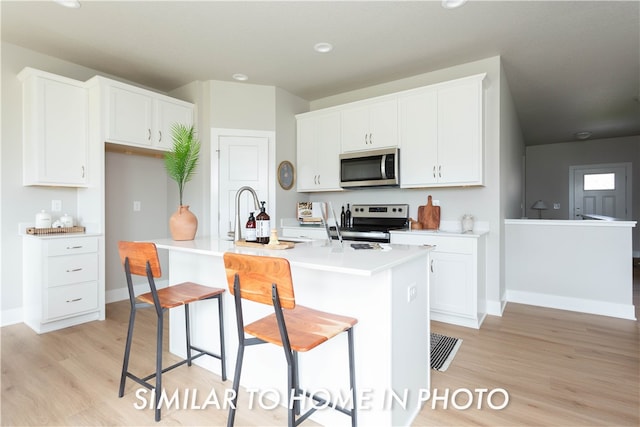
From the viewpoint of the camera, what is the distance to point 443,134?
3.42m

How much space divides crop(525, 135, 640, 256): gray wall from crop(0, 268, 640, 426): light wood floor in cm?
520

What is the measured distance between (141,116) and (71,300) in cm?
194

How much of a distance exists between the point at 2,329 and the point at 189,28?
316 cm

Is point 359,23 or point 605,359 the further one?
point 359,23

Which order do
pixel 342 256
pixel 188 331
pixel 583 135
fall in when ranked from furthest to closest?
1. pixel 583 135
2. pixel 188 331
3. pixel 342 256

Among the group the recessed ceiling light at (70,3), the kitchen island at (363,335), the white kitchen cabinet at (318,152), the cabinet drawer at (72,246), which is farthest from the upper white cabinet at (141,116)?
the kitchen island at (363,335)

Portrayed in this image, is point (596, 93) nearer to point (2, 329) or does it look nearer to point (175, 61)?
point (175, 61)

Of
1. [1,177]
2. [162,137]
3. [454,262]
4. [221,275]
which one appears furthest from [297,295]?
[1,177]

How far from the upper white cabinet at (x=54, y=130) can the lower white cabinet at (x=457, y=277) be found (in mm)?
3400

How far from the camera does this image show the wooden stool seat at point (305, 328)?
1.37 m

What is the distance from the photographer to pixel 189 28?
284 cm

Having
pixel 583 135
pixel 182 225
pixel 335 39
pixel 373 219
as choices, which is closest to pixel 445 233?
pixel 373 219

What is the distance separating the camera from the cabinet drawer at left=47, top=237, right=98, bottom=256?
9.79 feet

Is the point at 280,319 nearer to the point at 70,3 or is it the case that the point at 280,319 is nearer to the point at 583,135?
the point at 70,3
